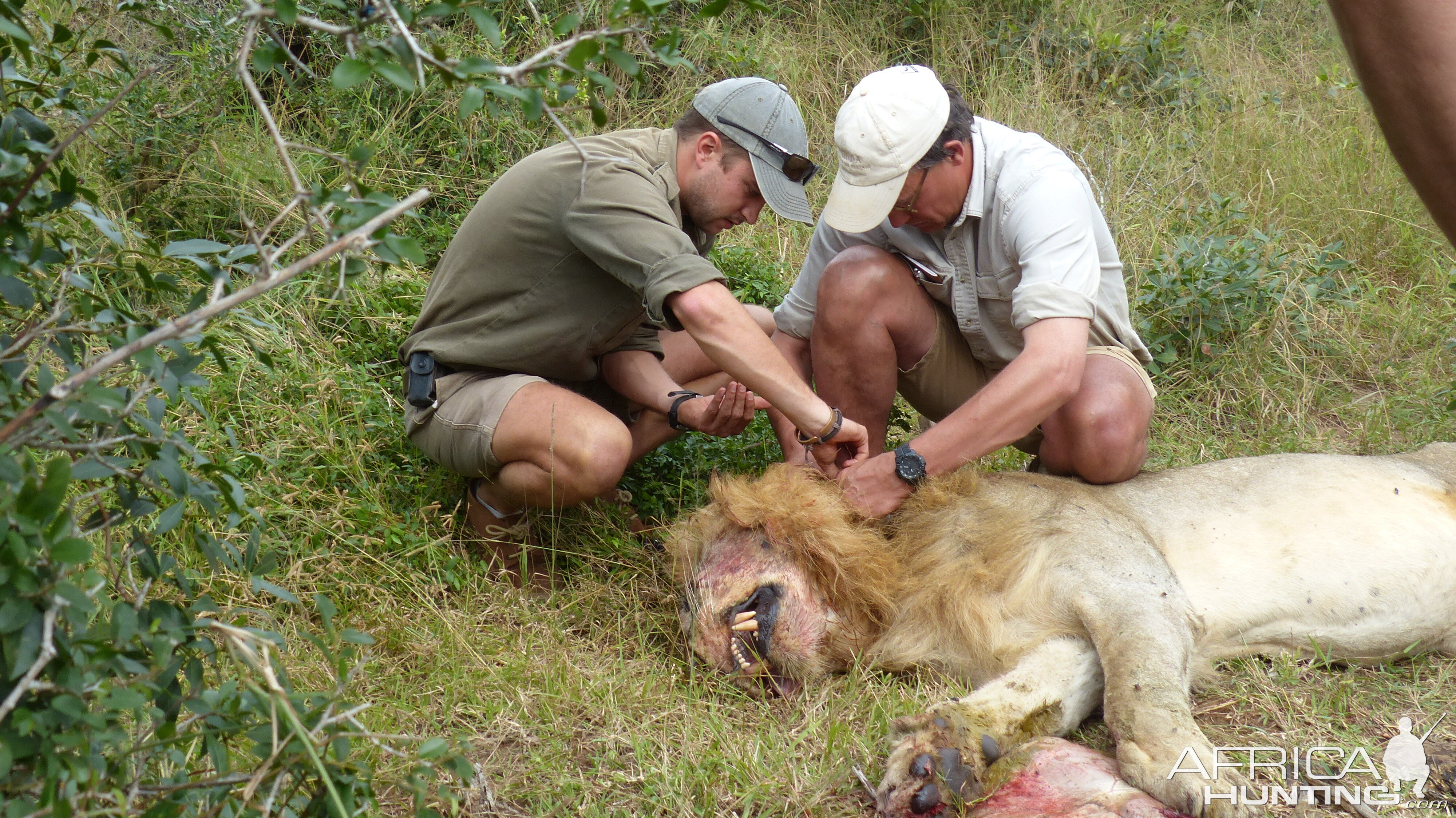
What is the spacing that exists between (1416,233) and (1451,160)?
466 cm

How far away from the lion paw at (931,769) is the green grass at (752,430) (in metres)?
0.18

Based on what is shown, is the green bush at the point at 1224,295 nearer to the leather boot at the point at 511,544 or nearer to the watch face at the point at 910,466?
the watch face at the point at 910,466

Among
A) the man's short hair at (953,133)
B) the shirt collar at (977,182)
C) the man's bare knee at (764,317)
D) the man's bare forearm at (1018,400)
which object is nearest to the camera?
the man's bare forearm at (1018,400)

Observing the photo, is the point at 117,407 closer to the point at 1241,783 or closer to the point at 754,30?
the point at 1241,783

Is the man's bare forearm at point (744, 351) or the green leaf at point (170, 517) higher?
the green leaf at point (170, 517)

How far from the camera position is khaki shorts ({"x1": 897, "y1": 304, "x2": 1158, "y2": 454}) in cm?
370

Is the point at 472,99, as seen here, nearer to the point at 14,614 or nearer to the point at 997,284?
the point at 14,614

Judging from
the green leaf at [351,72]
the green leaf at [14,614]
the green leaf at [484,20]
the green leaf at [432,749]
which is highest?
the green leaf at [484,20]

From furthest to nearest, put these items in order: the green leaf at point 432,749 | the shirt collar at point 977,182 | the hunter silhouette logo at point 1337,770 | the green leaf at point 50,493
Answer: the shirt collar at point 977,182 < the hunter silhouette logo at point 1337,770 < the green leaf at point 432,749 < the green leaf at point 50,493

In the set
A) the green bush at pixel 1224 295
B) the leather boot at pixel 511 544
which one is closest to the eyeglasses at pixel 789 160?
the leather boot at pixel 511 544

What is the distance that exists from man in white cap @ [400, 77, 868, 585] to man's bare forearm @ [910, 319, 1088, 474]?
264 mm

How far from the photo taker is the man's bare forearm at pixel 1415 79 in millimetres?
1342

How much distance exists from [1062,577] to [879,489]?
0.56 metres

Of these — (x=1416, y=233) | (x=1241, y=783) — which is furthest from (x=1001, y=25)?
(x=1241, y=783)
